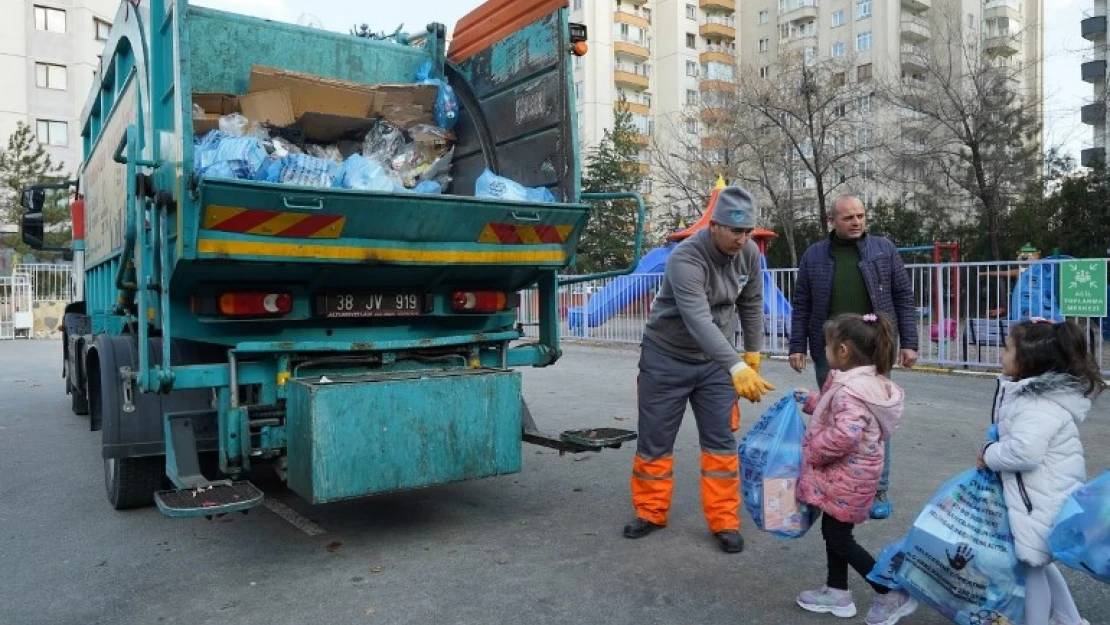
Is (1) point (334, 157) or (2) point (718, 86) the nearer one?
(1) point (334, 157)

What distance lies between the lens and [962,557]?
2.69m

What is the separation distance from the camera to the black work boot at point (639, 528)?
4.11 m

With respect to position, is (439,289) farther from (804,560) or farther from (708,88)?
(708,88)

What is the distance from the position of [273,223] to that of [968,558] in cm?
295

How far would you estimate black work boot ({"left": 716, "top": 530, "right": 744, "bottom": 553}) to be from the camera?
12.8ft

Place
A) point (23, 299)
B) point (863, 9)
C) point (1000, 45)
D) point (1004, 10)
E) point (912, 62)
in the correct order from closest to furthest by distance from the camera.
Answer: point (23, 299), point (1000, 45), point (912, 62), point (1004, 10), point (863, 9)

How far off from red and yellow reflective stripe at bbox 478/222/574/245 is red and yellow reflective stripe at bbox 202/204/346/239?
0.78m

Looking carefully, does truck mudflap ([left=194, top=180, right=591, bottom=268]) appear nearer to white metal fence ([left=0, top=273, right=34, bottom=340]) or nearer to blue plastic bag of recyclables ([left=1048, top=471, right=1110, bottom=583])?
blue plastic bag of recyclables ([left=1048, top=471, right=1110, bottom=583])

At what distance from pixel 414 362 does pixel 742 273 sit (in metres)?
1.74

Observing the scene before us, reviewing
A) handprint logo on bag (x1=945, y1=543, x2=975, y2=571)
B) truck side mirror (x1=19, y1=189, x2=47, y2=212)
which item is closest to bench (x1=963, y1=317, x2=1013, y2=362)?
handprint logo on bag (x1=945, y1=543, x2=975, y2=571)

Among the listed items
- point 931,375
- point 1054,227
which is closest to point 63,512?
point 931,375

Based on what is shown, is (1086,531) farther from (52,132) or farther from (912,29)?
(52,132)

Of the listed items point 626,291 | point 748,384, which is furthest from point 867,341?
point 626,291

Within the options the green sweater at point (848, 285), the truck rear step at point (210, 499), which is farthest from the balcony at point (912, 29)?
the truck rear step at point (210, 499)
